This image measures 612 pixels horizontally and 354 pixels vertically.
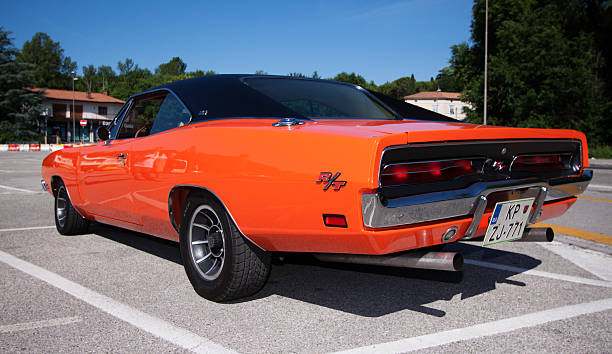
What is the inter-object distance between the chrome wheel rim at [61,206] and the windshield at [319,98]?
289cm

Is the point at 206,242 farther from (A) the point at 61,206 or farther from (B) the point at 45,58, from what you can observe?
(B) the point at 45,58

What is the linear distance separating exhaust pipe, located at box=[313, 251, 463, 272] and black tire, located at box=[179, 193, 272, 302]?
0.40 metres

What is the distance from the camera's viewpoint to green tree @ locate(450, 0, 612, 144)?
101ft

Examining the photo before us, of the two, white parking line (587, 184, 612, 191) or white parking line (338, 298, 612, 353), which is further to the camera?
white parking line (587, 184, 612, 191)

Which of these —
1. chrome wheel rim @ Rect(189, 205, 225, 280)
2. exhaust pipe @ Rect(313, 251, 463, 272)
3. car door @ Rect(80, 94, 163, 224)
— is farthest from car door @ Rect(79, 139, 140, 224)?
exhaust pipe @ Rect(313, 251, 463, 272)

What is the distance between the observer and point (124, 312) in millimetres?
3064

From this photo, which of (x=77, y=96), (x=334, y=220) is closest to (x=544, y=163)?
(x=334, y=220)

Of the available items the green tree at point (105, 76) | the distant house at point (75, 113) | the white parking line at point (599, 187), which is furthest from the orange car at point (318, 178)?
the green tree at point (105, 76)

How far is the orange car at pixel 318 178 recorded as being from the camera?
252 centimetres

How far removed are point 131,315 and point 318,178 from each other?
141 cm

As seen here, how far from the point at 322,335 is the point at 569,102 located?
32873 millimetres

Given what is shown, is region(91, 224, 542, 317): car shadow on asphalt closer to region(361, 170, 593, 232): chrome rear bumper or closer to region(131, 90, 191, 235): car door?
region(131, 90, 191, 235): car door

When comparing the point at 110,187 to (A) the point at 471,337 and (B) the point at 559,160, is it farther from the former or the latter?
(B) the point at 559,160

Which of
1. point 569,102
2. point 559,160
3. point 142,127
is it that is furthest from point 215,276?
point 569,102
